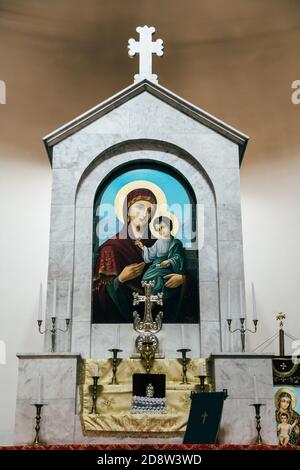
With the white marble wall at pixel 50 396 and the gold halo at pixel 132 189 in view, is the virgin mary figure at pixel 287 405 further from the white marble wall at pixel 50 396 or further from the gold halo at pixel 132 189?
the gold halo at pixel 132 189

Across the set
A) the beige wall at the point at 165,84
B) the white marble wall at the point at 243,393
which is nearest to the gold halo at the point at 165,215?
the white marble wall at the point at 243,393

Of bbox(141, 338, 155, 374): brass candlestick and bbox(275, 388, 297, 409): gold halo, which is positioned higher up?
bbox(141, 338, 155, 374): brass candlestick

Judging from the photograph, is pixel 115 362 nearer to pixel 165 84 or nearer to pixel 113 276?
pixel 113 276

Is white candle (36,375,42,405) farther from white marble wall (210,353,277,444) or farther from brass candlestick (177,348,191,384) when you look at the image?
white marble wall (210,353,277,444)

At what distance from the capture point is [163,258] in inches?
341

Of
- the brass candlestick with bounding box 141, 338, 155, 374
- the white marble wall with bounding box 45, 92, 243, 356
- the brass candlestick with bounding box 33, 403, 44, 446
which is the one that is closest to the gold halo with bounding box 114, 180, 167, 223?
the white marble wall with bounding box 45, 92, 243, 356

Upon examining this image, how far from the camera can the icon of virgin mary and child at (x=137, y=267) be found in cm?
848

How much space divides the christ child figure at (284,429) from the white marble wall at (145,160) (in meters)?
1.20

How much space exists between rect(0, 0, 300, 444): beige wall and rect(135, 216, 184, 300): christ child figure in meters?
2.49

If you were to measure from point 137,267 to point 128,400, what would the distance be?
1.62 m

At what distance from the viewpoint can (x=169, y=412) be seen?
761cm

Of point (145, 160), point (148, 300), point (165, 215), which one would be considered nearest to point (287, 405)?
point (148, 300)

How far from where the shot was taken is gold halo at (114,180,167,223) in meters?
8.95
